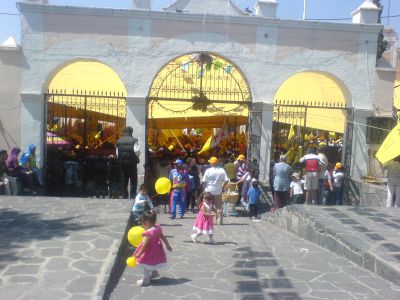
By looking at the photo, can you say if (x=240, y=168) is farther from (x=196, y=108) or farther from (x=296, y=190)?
(x=196, y=108)

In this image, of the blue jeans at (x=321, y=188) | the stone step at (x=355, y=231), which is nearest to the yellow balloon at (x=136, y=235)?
the stone step at (x=355, y=231)

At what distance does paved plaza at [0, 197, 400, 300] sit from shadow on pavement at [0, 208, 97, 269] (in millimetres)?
12

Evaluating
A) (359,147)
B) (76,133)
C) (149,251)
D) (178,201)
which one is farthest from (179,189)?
(76,133)

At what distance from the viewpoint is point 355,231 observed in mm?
6777

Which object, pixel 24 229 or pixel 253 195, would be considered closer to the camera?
pixel 24 229

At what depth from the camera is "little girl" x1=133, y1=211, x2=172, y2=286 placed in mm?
5109

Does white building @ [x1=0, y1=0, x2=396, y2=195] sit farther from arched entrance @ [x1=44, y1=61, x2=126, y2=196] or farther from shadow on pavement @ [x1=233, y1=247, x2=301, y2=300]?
shadow on pavement @ [x1=233, y1=247, x2=301, y2=300]

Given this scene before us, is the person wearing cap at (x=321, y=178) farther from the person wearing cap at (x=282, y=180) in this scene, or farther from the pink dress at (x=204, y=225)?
the pink dress at (x=204, y=225)

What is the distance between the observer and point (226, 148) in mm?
15555

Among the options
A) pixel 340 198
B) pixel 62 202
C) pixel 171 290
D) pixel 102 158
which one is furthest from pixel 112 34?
pixel 171 290

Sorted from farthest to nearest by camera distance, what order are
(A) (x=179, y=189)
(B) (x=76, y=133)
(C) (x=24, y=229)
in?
(B) (x=76, y=133) < (A) (x=179, y=189) < (C) (x=24, y=229)

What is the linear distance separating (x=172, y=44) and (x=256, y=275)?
7.35m

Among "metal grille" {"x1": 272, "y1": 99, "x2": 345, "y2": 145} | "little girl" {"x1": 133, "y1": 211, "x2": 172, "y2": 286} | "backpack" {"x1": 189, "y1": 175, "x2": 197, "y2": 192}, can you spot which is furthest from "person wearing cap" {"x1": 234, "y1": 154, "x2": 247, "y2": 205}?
"little girl" {"x1": 133, "y1": 211, "x2": 172, "y2": 286}

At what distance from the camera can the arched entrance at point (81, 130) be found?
11.6 m
